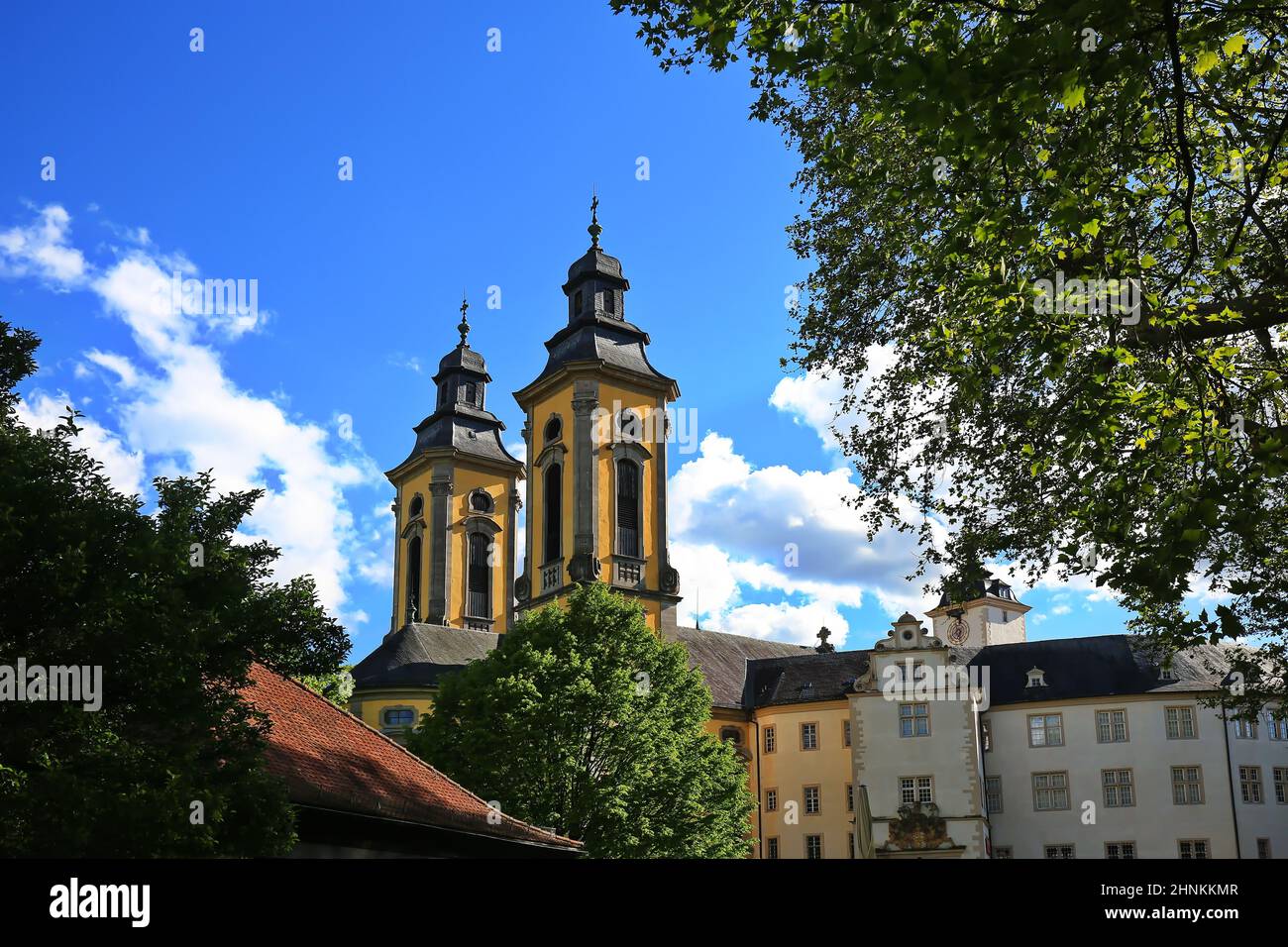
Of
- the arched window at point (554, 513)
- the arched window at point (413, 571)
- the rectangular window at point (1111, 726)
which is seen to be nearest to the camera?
the rectangular window at point (1111, 726)

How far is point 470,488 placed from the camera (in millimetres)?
77750

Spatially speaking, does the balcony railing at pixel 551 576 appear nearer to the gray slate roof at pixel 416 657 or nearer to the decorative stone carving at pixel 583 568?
the decorative stone carving at pixel 583 568

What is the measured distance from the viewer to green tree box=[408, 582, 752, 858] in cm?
3700

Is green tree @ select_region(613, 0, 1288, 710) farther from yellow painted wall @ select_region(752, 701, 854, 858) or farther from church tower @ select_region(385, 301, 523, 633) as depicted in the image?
church tower @ select_region(385, 301, 523, 633)

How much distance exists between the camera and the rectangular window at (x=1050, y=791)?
55750 millimetres

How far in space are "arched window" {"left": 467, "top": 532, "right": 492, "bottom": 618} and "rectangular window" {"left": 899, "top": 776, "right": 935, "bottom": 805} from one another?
29.6 metres

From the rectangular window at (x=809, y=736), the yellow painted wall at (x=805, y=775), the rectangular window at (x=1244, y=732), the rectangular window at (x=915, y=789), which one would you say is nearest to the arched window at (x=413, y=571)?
the yellow painted wall at (x=805, y=775)

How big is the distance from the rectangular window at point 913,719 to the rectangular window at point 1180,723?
10775mm

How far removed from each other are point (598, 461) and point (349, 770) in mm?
42537

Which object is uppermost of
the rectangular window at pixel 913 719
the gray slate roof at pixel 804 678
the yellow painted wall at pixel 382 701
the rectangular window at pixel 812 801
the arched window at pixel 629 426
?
the arched window at pixel 629 426

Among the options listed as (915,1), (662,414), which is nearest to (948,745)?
(662,414)

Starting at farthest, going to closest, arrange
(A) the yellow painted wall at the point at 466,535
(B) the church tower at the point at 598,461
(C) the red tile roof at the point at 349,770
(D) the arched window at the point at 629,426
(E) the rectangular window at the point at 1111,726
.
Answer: (A) the yellow painted wall at the point at 466,535 → (D) the arched window at the point at 629,426 → (B) the church tower at the point at 598,461 → (E) the rectangular window at the point at 1111,726 → (C) the red tile roof at the point at 349,770

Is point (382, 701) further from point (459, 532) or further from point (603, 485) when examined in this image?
point (459, 532)
